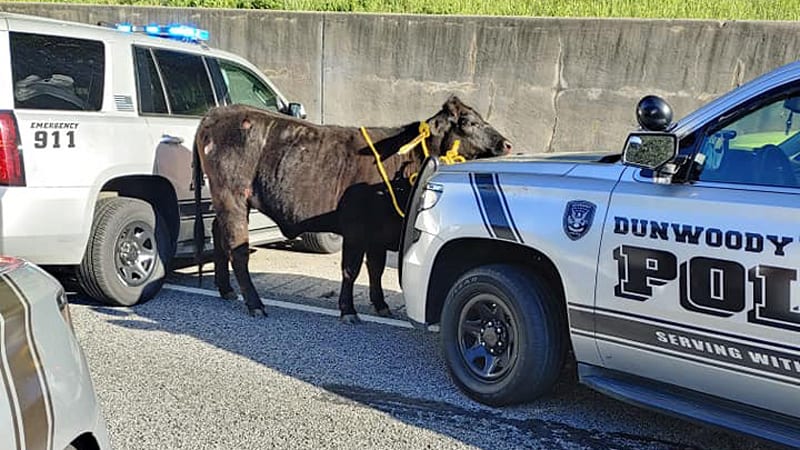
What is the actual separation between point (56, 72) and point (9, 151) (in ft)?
2.87

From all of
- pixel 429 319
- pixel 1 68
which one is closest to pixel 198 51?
pixel 1 68

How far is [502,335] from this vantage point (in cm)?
476

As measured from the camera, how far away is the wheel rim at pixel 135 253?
6758mm

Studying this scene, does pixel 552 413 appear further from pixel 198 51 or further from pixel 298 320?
pixel 198 51

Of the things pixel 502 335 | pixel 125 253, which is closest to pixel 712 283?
pixel 502 335

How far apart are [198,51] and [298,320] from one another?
2.91 meters

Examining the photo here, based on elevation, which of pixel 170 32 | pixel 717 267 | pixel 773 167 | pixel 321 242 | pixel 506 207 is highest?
pixel 170 32

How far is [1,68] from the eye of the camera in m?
5.76

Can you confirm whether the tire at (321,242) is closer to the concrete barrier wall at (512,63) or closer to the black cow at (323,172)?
the black cow at (323,172)

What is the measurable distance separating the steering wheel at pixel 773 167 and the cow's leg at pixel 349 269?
129 inches

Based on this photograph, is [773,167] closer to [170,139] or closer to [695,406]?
[695,406]

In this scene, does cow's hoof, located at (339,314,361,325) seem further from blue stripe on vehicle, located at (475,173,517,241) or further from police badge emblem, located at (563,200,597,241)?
police badge emblem, located at (563,200,597,241)

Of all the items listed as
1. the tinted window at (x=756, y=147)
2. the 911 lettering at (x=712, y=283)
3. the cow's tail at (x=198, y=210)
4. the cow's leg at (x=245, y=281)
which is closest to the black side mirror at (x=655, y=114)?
the tinted window at (x=756, y=147)

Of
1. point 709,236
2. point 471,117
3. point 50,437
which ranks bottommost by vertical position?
point 50,437
